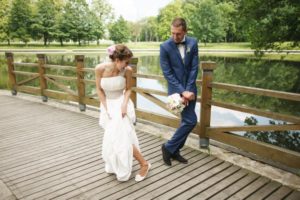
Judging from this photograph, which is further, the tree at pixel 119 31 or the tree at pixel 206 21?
the tree at pixel 119 31

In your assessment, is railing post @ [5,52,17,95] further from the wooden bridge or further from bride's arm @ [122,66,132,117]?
bride's arm @ [122,66,132,117]

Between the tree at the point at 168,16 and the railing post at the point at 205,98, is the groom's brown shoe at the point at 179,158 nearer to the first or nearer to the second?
the railing post at the point at 205,98

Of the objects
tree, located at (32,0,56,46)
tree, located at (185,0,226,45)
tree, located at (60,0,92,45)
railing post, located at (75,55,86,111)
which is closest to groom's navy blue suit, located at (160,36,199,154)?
railing post, located at (75,55,86,111)

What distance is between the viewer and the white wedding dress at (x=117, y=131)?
12.9 ft

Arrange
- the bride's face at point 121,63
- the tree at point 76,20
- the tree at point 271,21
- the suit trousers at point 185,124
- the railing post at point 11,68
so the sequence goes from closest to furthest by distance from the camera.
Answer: the bride's face at point 121,63, the suit trousers at point 185,124, the railing post at point 11,68, the tree at point 271,21, the tree at point 76,20

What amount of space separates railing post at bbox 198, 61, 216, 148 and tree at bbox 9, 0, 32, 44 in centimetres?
4815

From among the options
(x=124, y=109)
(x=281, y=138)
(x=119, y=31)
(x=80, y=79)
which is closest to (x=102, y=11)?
(x=119, y=31)

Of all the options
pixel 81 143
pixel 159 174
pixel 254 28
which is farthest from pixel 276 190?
pixel 254 28

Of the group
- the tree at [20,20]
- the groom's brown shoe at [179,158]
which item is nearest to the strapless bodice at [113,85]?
the groom's brown shoe at [179,158]

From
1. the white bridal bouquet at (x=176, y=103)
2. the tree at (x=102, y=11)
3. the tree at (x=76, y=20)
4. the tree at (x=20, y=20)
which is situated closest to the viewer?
the white bridal bouquet at (x=176, y=103)

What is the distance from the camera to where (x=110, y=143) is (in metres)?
3.98

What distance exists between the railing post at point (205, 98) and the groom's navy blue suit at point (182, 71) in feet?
2.26

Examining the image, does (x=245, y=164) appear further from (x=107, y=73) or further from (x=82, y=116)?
(x=82, y=116)

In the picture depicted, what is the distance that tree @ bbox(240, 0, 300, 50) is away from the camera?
14.3 meters
